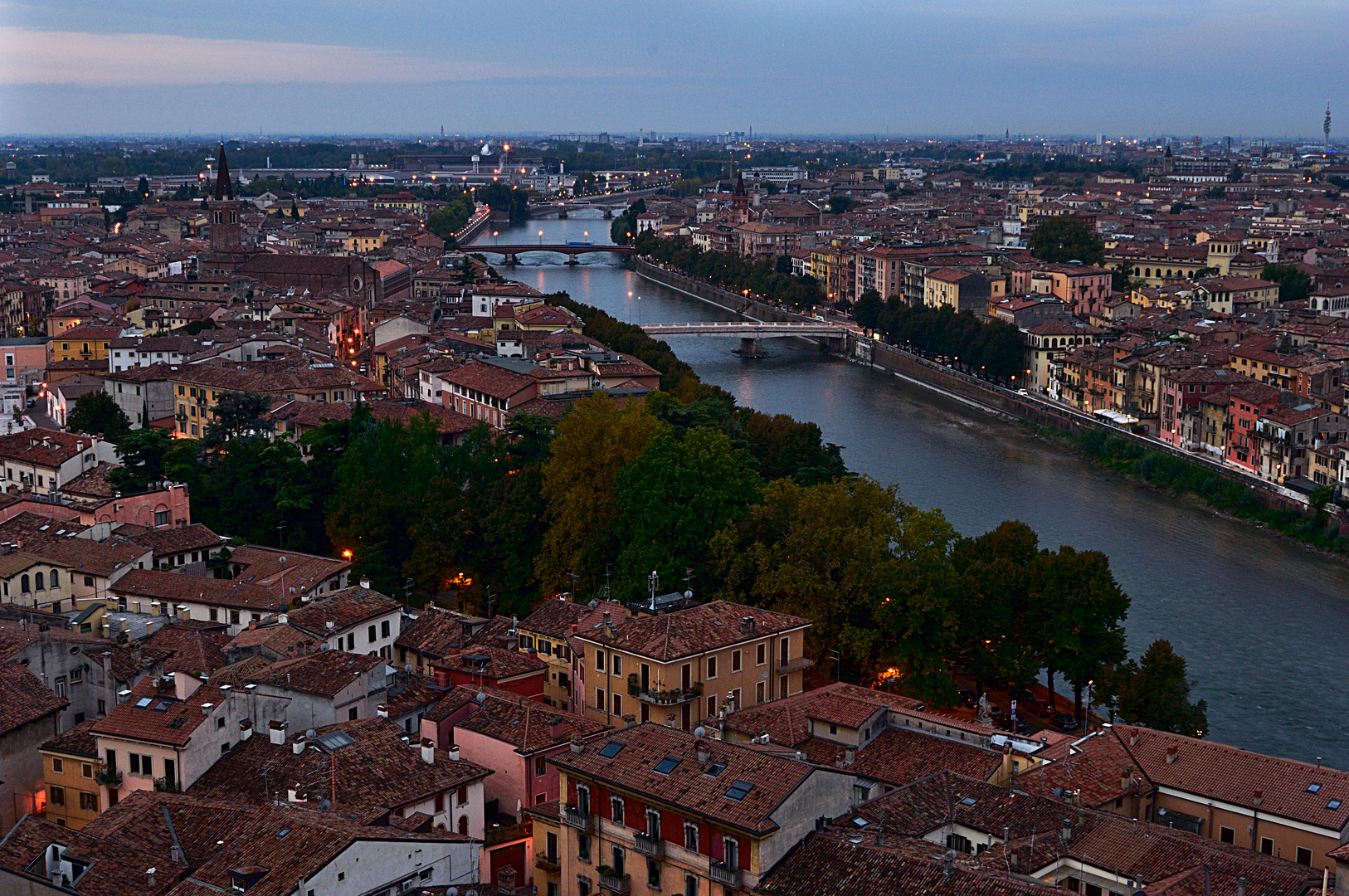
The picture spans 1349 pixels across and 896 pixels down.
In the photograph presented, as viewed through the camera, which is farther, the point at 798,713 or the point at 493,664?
the point at 493,664

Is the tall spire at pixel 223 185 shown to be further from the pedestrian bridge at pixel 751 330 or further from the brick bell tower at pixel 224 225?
the pedestrian bridge at pixel 751 330

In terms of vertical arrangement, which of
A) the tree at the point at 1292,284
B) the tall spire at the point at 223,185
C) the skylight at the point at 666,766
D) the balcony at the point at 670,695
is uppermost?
the tall spire at the point at 223,185

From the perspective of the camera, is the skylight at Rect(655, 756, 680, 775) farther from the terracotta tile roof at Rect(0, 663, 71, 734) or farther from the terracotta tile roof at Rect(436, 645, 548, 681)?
the terracotta tile roof at Rect(0, 663, 71, 734)

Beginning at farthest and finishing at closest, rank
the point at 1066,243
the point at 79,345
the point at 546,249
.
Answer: the point at 546,249, the point at 1066,243, the point at 79,345

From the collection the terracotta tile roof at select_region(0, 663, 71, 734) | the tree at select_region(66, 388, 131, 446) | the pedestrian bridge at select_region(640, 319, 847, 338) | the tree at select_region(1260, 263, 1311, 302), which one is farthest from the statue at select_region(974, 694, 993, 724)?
the tree at select_region(1260, 263, 1311, 302)

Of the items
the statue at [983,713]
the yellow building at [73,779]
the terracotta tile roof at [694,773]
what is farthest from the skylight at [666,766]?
the statue at [983,713]

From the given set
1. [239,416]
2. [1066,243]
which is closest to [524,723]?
[239,416]

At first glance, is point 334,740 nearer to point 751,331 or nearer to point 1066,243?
point 751,331
